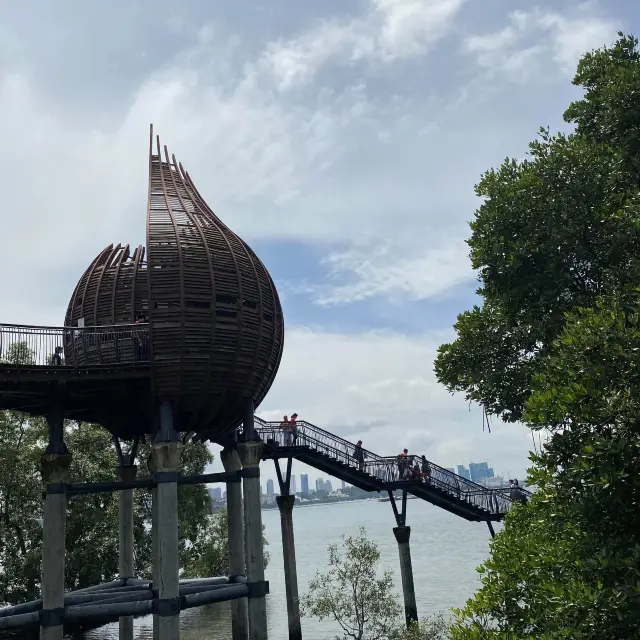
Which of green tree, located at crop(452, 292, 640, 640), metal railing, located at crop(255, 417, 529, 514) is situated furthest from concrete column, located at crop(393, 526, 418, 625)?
green tree, located at crop(452, 292, 640, 640)

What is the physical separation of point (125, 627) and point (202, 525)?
17.4m

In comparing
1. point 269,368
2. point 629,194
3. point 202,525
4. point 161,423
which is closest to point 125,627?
point 161,423

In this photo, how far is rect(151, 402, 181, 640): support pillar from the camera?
1831 centimetres

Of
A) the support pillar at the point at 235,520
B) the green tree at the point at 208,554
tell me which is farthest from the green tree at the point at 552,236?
the green tree at the point at 208,554

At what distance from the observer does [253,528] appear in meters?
21.0

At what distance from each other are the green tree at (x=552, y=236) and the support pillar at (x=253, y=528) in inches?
308

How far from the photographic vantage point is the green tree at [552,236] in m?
14.4

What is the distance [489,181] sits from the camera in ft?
54.4

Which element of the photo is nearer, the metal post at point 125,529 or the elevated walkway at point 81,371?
the elevated walkway at point 81,371

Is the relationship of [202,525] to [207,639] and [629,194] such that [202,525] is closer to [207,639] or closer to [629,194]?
[207,639]

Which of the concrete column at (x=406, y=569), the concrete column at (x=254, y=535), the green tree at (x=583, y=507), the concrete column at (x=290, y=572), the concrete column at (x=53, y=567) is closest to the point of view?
the green tree at (x=583, y=507)

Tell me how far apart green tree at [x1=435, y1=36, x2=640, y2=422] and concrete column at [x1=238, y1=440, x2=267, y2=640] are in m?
7.94

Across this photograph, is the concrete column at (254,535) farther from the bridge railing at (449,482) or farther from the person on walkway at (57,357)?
the bridge railing at (449,482)

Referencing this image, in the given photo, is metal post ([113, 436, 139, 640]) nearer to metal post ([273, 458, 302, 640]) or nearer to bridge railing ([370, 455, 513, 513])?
metal post ([273, 458, 302, 640])
